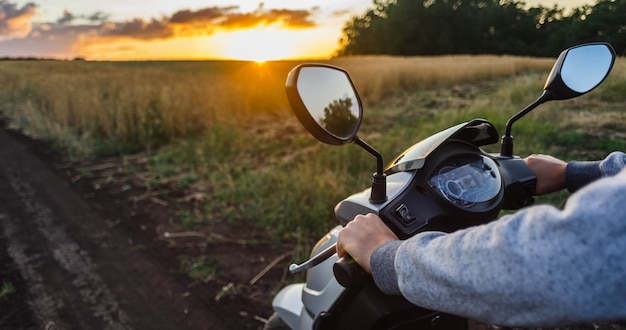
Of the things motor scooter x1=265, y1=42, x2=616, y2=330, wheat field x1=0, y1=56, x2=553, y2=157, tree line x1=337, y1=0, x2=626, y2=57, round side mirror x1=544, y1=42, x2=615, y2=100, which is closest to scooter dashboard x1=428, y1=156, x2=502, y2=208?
motor scooter x1=265, y1=42, x2=616, y2=330

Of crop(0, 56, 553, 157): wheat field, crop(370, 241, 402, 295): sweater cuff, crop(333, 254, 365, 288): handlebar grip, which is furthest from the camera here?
crop(0, 56, 553, 157): wheat field

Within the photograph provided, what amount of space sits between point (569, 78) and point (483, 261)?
0.97m

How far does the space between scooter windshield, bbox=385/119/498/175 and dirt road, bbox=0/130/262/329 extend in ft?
7.01

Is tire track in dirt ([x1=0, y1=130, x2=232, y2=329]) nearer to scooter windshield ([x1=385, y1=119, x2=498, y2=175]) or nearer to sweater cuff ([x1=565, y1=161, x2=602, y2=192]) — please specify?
scooter windshield ([x1=385, y1=119, x2=498, y2=175])

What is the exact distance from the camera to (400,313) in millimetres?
1337

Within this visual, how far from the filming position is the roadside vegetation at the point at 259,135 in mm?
4629

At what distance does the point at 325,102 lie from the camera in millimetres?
1286

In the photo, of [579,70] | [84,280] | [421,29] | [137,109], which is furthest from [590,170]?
[421,29]

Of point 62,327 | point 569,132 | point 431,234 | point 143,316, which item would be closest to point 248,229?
point 143,316

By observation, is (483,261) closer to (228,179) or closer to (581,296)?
(581,296)

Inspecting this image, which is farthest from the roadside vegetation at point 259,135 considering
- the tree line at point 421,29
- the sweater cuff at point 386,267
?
the tree line at point 421,29

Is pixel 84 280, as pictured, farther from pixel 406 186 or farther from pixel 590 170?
pixel 590 170

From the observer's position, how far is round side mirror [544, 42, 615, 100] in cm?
149

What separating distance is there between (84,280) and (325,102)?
302 cm
